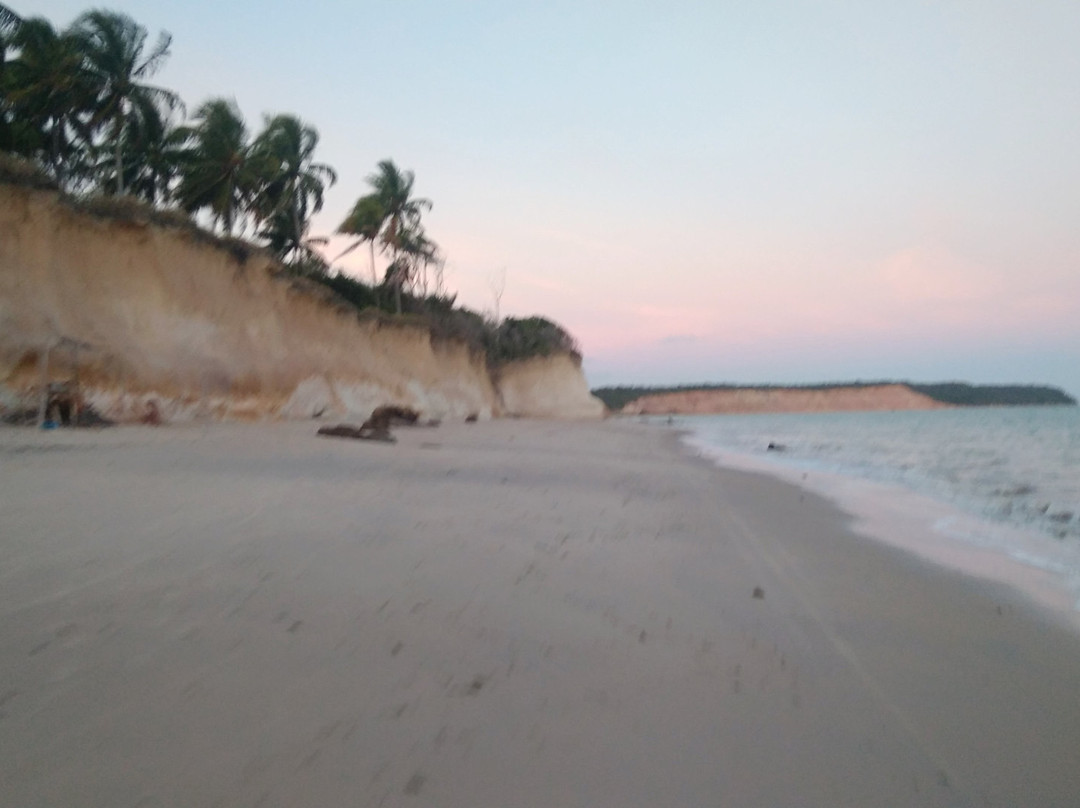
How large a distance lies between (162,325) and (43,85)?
12.1 meters

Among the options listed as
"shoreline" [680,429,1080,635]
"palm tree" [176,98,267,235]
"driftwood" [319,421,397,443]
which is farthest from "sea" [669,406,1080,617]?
"palm tree" [176,98,267,235]

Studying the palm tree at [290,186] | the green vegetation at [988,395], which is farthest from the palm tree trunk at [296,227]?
the green vegetation at [988,395]

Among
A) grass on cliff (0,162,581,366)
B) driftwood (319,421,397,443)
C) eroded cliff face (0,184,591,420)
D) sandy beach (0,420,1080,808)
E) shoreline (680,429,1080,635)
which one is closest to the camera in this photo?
sandy beach (0,420,1080,808)

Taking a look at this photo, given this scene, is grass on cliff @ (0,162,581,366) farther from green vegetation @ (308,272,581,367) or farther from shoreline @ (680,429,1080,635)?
shoreline @ (680,429,1080,635)

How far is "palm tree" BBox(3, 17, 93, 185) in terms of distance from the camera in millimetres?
20156

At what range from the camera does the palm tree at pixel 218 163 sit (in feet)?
77.4

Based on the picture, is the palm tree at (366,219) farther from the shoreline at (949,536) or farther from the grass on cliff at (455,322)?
the shoreline at (949,536)

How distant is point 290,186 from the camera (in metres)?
27.3

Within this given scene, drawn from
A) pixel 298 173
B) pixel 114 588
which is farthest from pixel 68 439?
pixel 298 173

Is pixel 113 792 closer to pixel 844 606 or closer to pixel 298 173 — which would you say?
pixel 844 606

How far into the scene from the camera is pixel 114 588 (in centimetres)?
317

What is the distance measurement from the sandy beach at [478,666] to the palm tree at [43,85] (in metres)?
20.7

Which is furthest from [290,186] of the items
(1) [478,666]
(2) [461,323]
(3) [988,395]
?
(3) [988,395]

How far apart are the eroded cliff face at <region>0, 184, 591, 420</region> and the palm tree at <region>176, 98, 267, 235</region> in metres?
7.03
